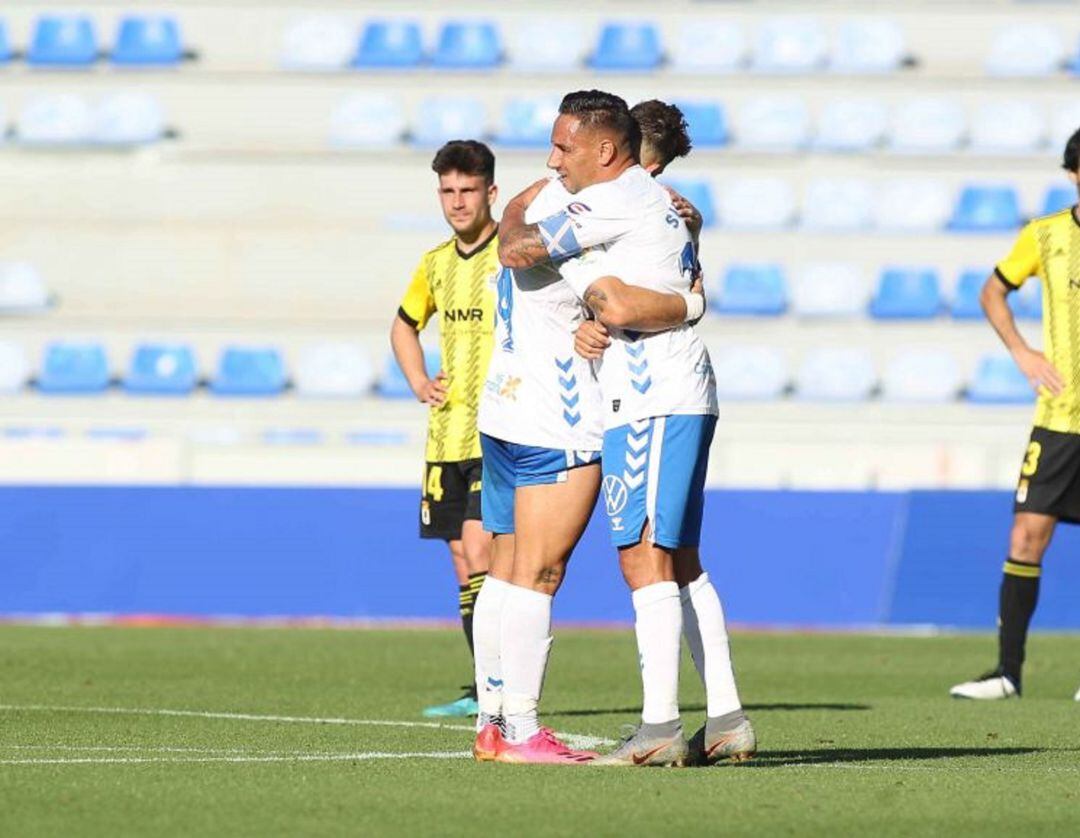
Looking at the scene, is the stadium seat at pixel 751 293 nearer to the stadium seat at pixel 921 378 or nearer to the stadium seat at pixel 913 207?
the stadium seat at pixel 921 378

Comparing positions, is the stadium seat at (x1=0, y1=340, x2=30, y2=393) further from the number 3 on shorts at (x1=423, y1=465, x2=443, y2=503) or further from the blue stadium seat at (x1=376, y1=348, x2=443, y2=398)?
the number 3 on shorts at (x1=423, y1=465, x2=443, y2=503)

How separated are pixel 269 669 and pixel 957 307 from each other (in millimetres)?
11210

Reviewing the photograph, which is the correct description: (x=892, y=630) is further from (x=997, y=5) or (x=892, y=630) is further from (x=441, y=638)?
(x=997, y=5)

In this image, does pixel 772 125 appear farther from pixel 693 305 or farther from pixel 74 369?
pixel 693 305

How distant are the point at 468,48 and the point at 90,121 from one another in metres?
3.88

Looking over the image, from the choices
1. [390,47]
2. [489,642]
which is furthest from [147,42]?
[489,642]

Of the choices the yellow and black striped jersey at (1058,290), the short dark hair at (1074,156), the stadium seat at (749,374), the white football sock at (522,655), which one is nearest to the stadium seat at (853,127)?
the stadium seat at (749,374)

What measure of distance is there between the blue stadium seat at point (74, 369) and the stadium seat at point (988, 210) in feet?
26.8

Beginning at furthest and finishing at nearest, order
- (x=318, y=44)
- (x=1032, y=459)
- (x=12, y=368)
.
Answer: (x=318, y=44), (x=12, y=368), (x=1032, y=459)

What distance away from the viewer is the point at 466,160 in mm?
9625

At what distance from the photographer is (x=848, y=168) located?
22844 mm

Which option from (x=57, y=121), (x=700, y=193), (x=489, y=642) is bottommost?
(x=489, y=642)

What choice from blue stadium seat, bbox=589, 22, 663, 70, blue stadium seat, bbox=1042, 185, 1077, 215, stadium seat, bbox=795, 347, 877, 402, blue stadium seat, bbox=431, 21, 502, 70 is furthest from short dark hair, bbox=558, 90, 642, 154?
blue stadium seat, bbox=431, 21, 502, 70

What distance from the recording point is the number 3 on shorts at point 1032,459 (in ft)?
35.9
